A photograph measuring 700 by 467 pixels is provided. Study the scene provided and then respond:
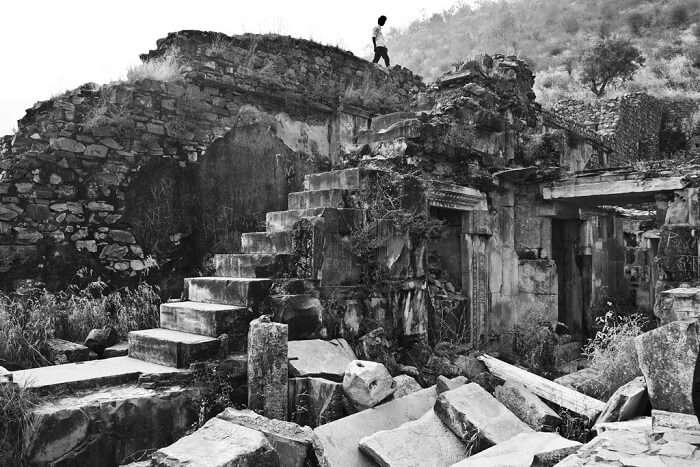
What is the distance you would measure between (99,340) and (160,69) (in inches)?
180

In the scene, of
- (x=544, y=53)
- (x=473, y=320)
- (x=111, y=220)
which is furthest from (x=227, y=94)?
(x=544, y=53)

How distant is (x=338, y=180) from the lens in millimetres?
5879

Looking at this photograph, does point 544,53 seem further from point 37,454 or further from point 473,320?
point 37,454

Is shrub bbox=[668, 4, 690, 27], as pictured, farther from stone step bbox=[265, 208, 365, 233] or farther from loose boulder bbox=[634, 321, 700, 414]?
loose boulder bbox=[634, 321, 700, 414]

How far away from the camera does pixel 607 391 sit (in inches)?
186

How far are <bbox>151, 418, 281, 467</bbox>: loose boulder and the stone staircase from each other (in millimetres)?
957

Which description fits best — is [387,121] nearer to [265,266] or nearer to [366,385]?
[265,266]

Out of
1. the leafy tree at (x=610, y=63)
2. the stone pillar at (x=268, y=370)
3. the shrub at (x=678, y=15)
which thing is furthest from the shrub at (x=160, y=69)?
the shrub at (x=678, y=15)

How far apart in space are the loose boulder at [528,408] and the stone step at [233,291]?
228 cm

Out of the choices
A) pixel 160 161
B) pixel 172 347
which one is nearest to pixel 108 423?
pixel 172 347

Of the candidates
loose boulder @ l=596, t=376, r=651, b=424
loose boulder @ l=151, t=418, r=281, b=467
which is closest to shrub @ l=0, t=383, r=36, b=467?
loose boulder @ l=151, t=418, r=281, b=467

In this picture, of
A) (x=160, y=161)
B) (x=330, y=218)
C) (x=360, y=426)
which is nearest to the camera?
(x=360, y=426)

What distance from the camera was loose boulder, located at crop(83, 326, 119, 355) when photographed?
18.6 feet

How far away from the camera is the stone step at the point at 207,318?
4336 millimetres
